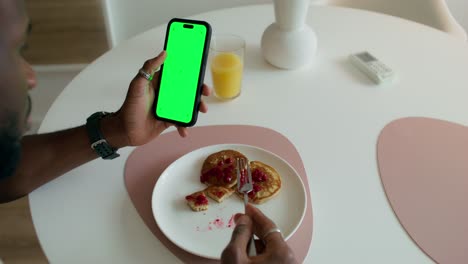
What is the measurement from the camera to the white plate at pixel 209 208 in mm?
777

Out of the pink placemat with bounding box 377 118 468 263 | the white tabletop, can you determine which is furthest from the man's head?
the pink placemat with bounding box 377 118 468 263

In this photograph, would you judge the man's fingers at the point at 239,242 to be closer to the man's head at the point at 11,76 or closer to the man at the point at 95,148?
the man at the point at 95,148

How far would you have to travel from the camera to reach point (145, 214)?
0.83 metres

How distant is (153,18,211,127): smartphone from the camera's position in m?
0.89

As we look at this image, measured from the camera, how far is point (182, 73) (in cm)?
91

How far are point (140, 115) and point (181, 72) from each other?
4.8 inches

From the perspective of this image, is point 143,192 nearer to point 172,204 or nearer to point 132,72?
point 172,204

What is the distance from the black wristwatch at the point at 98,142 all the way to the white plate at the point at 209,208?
0.13 meters

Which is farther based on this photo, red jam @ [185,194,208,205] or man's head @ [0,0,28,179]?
red jam @ [185,194,208,205]

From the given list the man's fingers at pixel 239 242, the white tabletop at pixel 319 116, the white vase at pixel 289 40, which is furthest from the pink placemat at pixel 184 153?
the white vase at pixel 289 40

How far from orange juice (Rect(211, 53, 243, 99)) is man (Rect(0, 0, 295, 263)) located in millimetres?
123

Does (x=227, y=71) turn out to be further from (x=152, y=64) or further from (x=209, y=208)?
(x=209, y=208)

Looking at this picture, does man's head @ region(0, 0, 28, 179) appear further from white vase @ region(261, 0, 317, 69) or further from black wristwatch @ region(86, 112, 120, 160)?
white vase @ region(261, 0, 317, 69)

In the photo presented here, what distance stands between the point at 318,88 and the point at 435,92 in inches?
11.3
